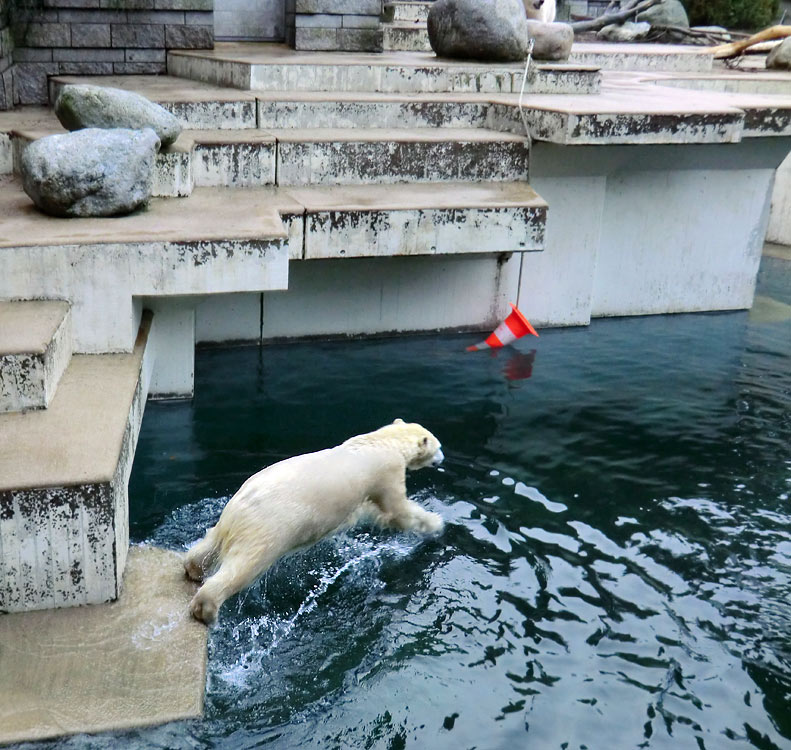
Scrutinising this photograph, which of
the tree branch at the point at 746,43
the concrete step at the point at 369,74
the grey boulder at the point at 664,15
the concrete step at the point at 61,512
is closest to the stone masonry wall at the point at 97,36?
the concrete step at the point at 369,74

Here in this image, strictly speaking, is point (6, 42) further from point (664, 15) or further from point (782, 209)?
point (664, 15)

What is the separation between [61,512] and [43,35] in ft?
20.4

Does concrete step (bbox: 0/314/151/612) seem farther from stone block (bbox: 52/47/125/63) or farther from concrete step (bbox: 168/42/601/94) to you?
stone block (bbox: 52/47/125/63)

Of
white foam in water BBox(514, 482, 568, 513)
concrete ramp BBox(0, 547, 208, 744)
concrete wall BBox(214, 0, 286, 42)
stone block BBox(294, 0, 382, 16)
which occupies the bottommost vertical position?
white foam in water BBox(514, 482, 568, 513)

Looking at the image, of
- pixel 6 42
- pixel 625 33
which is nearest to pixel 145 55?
pixel 6 42

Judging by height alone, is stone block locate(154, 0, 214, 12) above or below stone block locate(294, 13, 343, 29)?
above

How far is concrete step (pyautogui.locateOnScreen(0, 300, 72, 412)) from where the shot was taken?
454 cm

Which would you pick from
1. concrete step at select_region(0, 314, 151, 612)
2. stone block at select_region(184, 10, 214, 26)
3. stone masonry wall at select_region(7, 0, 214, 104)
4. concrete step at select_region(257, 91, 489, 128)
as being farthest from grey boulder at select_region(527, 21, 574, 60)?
concrete step at select_region(0, 314, 151, 612)

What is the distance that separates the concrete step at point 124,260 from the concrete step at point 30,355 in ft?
0.76

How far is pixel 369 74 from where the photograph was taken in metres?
8.88

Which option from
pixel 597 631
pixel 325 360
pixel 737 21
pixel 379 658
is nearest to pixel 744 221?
pixel 325 360

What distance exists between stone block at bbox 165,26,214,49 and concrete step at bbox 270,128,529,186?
2.54 m

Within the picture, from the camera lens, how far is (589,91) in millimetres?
9211

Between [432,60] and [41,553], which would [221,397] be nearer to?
[41,553]
